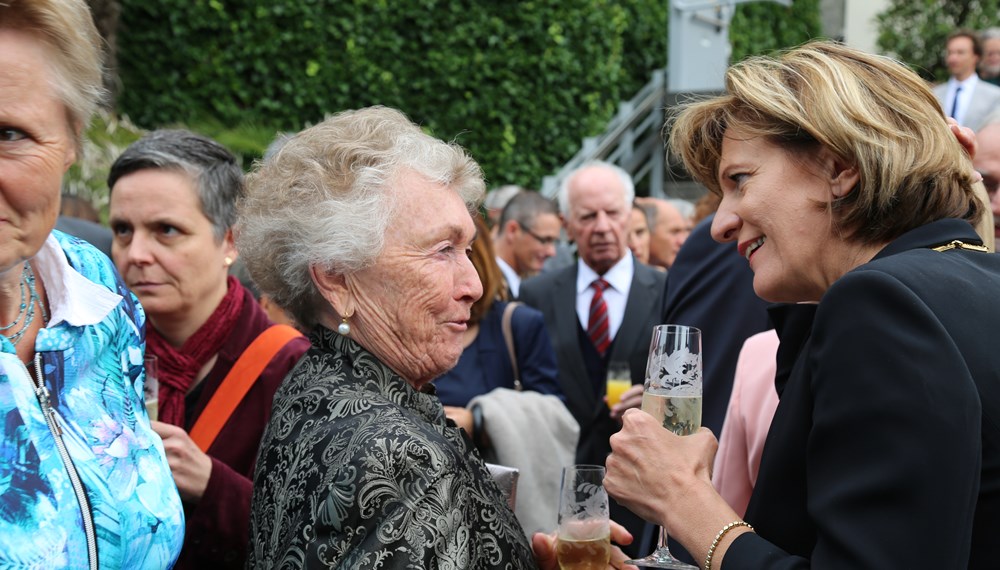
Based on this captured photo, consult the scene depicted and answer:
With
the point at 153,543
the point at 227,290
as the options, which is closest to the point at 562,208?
the point at 227,290

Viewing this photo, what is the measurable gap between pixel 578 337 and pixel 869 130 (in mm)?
3978

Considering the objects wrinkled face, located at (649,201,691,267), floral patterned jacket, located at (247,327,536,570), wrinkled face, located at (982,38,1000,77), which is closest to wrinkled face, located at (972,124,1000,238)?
floral patterned jacket, located at (247,327,536,570)

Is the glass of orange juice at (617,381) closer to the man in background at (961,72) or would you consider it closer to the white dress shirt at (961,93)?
the man in background at (961,72)

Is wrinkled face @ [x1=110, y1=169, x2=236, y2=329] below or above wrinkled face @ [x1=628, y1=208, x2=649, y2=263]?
above

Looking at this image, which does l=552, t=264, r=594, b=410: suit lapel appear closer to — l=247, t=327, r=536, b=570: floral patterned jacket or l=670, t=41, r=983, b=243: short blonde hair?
l=247, t=327, r=536, b=570: floral patterned jacket

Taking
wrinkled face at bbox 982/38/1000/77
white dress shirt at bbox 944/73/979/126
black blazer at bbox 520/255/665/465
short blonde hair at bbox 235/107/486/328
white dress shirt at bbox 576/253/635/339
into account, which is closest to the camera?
short blonde hair at bbox 235/107/486/328

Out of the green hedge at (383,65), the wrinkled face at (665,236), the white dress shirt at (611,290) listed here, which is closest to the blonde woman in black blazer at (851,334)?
the white dress shirt at (611,290)

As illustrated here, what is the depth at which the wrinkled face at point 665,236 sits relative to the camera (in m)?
9.03

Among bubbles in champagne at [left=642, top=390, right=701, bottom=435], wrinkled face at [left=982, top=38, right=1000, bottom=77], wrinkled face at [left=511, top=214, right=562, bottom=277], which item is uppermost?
bubbles in champagne at [left=642, top=390, right=701, bottom=435]

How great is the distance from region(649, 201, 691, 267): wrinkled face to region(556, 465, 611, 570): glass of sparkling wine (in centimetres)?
657

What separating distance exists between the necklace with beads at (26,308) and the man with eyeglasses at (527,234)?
5760 mm

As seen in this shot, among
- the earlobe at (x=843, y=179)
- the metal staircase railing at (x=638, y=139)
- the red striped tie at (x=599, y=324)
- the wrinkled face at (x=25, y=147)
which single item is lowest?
the metal staircase railing at (x=638, y=139)

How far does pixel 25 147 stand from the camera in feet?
6.05

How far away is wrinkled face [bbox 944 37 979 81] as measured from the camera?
34.6 ft
